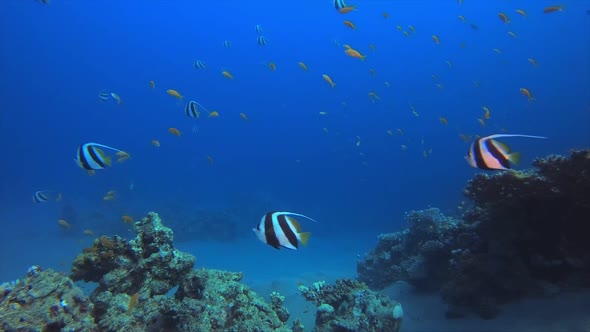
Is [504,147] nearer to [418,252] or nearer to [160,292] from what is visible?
[160,292]

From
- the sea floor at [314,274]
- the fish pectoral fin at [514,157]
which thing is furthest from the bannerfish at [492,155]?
the sea floor at [314,274]

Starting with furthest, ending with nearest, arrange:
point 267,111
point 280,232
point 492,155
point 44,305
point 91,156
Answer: point 267,111, point 91,156, point 44,305, point 492,155, point 280,232

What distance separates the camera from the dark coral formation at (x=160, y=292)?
3.89m

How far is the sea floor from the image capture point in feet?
13.6

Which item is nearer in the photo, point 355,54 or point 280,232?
point 280,232

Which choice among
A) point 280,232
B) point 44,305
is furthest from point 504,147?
point 44,305

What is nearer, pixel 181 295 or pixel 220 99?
pixel 181 295

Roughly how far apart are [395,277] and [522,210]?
15.2 ft

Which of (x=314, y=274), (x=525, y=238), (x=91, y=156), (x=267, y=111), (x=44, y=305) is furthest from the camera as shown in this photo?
(x=267, y=111)

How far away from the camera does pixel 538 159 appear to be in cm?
431

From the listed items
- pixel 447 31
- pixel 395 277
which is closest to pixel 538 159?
pixel 395 277

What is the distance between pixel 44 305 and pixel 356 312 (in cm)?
401

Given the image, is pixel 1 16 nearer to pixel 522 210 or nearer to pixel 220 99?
pixel 220 99

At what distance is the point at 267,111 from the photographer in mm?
139625
